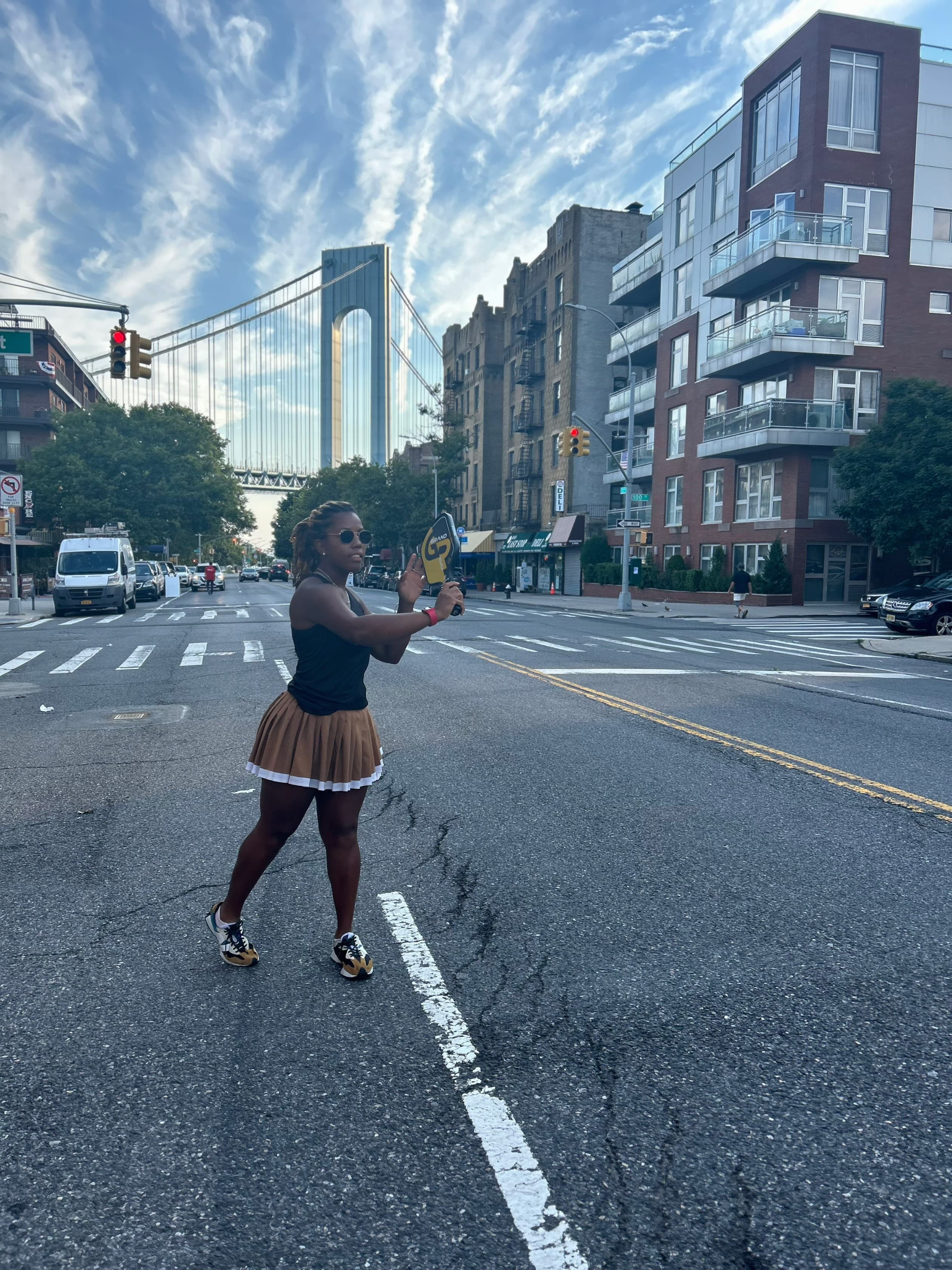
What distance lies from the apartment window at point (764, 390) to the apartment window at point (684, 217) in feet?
33.9

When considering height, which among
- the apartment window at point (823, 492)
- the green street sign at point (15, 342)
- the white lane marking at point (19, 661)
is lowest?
the white lane marking at point (19, 661)

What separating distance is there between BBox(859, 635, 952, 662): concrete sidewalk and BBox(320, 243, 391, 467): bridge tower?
4083 inches

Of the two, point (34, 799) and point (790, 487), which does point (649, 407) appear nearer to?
point (790, 487)

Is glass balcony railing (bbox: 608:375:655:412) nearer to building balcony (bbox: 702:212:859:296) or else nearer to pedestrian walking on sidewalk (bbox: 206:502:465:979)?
building balcony (bbox: 702:212:859:296)

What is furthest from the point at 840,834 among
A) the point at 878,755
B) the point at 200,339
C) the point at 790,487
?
the point at 200,339

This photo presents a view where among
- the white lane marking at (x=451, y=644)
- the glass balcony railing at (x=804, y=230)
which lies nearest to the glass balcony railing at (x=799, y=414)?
the glass balcony railing at (x=804, y=230)

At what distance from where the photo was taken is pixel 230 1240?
2332mm

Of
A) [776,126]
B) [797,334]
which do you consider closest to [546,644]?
[797,334]

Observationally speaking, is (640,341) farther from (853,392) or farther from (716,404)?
(853,392)

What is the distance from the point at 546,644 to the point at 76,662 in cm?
931

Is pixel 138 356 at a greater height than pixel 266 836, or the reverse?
pixel 138 356

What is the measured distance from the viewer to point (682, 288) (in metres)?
44.3

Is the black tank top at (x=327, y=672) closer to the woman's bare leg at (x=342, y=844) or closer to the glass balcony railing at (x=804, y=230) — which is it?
the woman's bare leg at (x=342, y=844)

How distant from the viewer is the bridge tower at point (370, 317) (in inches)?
4865
